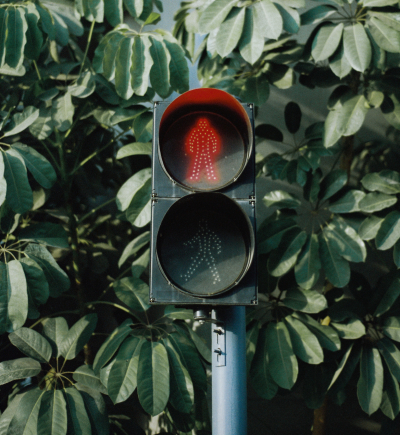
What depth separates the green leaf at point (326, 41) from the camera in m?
1.81

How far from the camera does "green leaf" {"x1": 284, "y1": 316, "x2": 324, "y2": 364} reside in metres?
1.79

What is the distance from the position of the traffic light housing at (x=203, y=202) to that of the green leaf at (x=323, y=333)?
3.25 ft

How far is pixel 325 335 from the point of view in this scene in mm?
1916

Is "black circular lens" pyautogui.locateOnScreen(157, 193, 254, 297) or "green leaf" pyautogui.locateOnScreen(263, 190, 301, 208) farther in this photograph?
"green leaf" pyautogui.locateOnScreen(263, 190, 301, 208)

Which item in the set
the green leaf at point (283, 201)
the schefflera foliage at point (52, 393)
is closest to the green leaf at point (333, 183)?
the green leaf at point (283, 201)

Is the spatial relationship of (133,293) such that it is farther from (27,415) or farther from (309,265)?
(309,265)

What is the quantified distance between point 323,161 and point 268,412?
4.98ft

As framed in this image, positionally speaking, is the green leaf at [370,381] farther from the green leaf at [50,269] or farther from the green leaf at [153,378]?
the green leaf at [50,269]

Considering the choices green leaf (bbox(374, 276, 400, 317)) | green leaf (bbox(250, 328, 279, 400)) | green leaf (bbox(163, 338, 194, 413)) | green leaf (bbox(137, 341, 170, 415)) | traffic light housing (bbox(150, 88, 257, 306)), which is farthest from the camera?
green leaf (bbox(374, 276, 400, 317))

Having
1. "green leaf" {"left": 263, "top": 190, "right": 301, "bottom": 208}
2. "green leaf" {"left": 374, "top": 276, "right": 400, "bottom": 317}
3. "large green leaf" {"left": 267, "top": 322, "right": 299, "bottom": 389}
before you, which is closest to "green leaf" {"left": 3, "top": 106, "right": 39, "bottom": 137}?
"green leaf" {"left": 263, "top": 190, "right": 301, "bottom": 208}

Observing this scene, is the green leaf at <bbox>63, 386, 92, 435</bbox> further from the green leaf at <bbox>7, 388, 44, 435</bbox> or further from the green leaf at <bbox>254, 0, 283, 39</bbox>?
the green leaf at <bbox>254, 0, 283, 39</bbox>

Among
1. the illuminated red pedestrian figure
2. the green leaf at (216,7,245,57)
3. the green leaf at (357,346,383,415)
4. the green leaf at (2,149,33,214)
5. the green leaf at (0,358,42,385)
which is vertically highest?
the green leaf at (216,7,245,57)

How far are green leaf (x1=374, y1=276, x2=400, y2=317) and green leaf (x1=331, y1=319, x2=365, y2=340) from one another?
0.12 m

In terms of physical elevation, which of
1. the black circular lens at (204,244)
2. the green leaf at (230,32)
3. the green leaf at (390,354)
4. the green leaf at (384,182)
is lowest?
the green leaf at (390,354)
